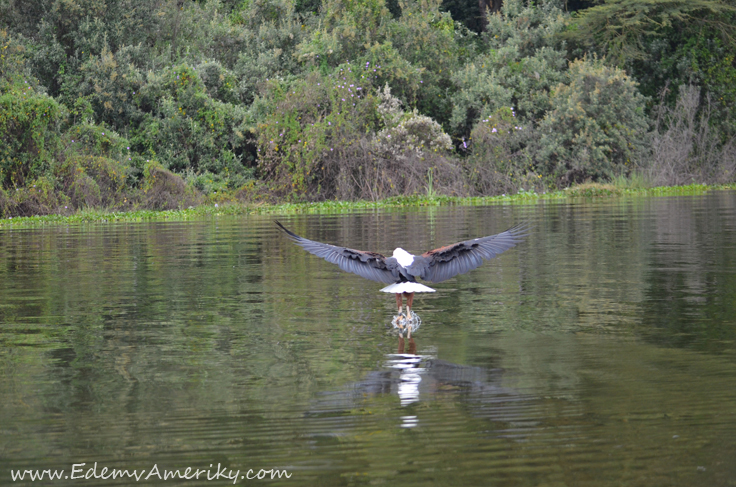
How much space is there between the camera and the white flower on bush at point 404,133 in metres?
35.2

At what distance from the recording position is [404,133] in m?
35.5

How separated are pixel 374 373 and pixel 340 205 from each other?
25931 millimetres

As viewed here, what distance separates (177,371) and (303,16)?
39742 millimetres

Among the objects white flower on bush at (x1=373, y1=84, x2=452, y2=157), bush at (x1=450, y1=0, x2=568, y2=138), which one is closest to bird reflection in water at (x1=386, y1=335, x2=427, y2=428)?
white flower on bush at (x1=373, y1=84, x2=452, y2=157)

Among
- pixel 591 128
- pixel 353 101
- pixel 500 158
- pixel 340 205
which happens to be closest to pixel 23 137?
pixel 340 205

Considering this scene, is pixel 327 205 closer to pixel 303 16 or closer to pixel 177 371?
pixel 303 16

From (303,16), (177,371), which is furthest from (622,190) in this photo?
(177,371)

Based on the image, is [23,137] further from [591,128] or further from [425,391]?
[425,391]

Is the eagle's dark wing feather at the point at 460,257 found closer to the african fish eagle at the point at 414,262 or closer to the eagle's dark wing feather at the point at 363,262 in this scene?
the african fish eagle at the point at 414,262

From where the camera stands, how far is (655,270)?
12953mm

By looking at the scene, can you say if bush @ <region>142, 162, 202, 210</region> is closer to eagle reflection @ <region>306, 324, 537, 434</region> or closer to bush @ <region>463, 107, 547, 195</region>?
bush @ <region>463, 107, 547, 195</region>

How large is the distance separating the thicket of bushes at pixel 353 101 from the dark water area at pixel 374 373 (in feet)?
66.7

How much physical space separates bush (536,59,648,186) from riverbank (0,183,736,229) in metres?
1.36

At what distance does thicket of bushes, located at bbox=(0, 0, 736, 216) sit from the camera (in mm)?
35031
